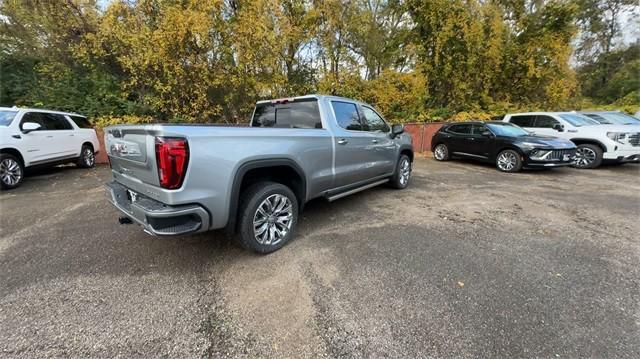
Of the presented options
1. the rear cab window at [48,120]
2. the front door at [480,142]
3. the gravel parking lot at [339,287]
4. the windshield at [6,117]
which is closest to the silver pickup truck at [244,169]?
the gravel parking lot at [339,287]

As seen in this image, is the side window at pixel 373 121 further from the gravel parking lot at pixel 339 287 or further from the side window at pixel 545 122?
the side window at pixel 545 122

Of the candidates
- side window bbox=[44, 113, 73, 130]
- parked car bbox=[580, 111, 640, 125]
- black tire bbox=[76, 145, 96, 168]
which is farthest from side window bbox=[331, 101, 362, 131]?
parked car bbox=[580, 111, 640, 125]

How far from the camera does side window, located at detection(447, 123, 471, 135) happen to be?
8.98 metres

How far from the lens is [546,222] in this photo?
397 cm

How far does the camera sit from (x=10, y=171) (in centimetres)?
573

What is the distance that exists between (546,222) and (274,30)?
30.8ft

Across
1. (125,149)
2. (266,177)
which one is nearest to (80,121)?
(125,149)

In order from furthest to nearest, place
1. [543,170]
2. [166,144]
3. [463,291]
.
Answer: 1. [543,170]
2. [463,291]
3. [166,144]

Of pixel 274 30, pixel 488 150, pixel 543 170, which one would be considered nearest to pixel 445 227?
pixel 488 150

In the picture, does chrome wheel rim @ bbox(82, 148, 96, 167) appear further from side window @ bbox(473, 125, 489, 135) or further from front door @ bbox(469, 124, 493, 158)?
side window @ bbox(473, 125, 489, 135)

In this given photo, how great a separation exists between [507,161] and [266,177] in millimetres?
7261

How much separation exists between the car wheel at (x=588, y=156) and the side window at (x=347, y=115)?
7650mm

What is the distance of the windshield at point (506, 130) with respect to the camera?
793 cm

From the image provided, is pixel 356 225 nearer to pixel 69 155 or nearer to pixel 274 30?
pixel 69 155
